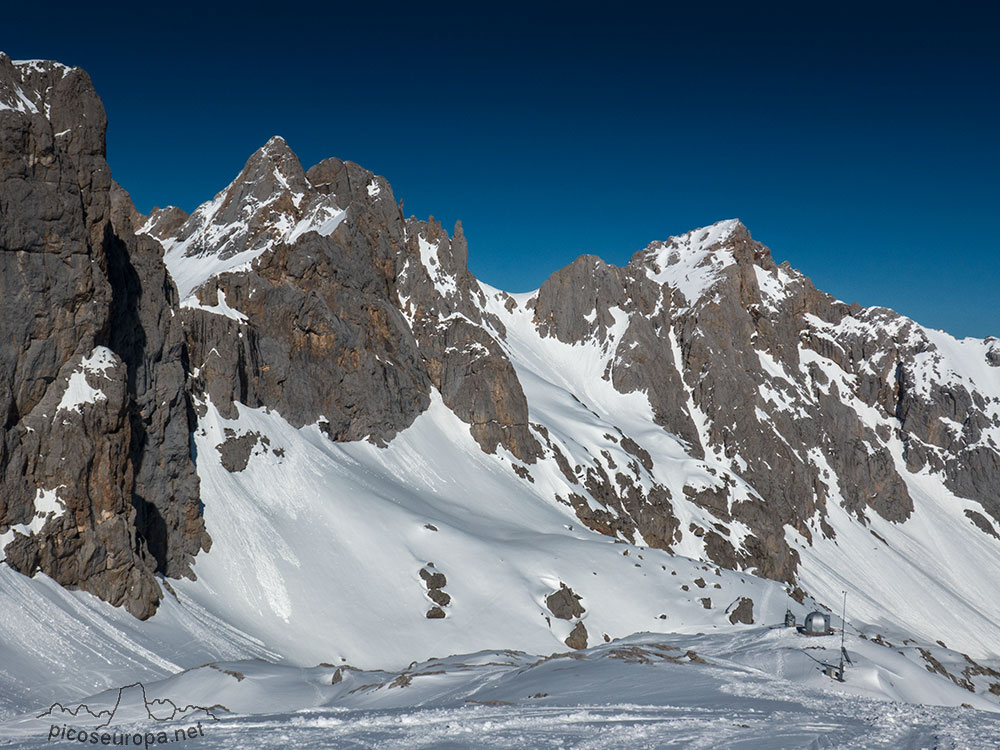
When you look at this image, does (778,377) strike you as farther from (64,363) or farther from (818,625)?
(64,363)

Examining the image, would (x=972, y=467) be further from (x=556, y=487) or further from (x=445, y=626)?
(x=445, y=626)

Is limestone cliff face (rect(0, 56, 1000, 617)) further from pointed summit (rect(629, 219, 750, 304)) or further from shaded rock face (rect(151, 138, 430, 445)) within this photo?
pointed summit (rect(629, 219, 750, 304))

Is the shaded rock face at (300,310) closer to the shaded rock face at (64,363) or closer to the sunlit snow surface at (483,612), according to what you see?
the sunlit snow surface at (483,612)

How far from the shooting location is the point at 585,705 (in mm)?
19625

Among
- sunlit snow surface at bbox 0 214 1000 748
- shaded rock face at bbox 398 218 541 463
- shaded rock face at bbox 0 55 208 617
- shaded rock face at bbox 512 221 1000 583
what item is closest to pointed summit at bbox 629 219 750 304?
shaded rock face at bbox 512 221 1000 583

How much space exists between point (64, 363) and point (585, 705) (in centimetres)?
3694

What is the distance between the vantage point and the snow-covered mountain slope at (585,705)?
1675 cm

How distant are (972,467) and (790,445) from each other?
45837 mm

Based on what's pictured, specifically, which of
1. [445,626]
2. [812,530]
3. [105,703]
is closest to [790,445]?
[812,530]

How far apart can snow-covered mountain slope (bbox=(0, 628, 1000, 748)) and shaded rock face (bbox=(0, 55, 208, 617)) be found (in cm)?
1700

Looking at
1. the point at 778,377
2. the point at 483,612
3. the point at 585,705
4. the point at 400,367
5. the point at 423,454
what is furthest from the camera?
the point at 778,377

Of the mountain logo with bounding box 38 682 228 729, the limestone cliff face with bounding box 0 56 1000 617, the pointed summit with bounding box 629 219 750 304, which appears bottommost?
the mountain logo with bounding box 38 682 228 729

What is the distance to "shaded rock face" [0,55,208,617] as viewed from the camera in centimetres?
4038

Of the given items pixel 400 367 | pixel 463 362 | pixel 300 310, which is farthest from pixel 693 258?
pixel 300 310
